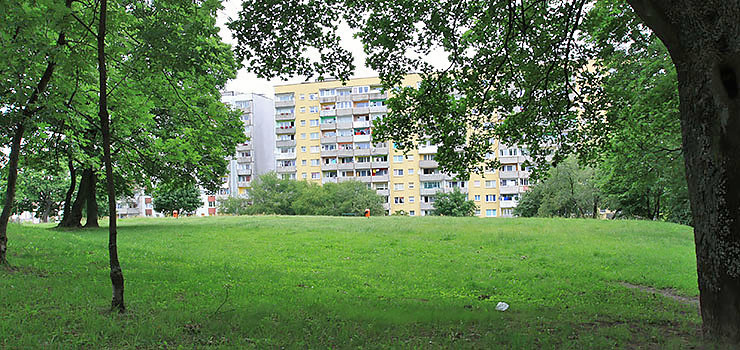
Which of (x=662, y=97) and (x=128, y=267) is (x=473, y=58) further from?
(x=128, y=267)

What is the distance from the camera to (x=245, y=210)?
7781 centimetres

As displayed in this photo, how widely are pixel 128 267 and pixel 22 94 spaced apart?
188 inches

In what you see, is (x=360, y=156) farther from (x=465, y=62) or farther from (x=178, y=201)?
(x=465, y=62)

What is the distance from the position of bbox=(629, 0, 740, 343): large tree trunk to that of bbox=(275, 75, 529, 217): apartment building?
78.2 meters

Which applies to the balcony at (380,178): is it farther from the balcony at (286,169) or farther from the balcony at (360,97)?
the balcony at (286,169)

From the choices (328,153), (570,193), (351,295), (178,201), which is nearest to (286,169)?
(328,153)

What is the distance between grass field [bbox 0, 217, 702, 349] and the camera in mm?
6262

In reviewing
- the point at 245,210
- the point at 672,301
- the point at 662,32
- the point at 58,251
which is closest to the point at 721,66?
the point at 662,32

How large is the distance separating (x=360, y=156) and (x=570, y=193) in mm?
44098

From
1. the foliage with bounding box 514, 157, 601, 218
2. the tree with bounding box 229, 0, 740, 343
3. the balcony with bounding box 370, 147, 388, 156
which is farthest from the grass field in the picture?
the balcony with bounding box 370, 147, 388, 156

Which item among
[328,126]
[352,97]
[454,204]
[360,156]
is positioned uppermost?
[352,97]

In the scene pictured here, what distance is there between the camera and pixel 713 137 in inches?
216

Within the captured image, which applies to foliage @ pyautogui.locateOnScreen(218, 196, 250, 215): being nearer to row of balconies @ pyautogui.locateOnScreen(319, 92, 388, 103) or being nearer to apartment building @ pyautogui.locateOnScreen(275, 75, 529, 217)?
apartment building @ pyautogui.locateOnScreen(275, 75, 529, 217)

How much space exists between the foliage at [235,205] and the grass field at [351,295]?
59.7 meters
